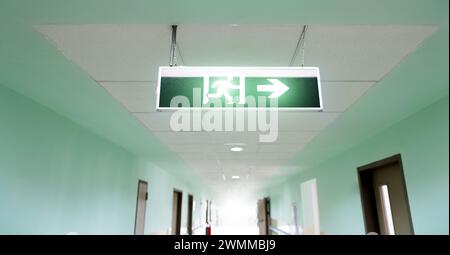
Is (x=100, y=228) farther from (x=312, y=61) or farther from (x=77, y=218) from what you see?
(x=312, y=61)

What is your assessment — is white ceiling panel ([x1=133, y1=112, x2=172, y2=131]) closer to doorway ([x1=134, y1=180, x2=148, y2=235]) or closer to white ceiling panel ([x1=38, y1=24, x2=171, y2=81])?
white ceiling panel ([x1=38, y1=24, x2=171, y2=81])

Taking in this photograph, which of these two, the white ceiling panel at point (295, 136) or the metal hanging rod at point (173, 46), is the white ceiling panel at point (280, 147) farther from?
the metal hanging rod at point (173, 46)

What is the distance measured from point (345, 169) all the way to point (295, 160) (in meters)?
1.08

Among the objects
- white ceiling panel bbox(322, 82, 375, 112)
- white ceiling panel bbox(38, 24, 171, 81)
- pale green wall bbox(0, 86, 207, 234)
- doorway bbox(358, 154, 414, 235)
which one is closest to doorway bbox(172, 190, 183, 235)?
pale green wall bbox(0, 86, 207, 234)

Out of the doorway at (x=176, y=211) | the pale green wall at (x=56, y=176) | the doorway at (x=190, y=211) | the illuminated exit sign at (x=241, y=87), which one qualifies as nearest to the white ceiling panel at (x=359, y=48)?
the illuminated exit sign at (x=241, y=87)

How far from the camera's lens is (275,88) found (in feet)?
4.31

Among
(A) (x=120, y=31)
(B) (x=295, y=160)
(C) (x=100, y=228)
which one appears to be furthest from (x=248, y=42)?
(B) (x=295, y=160)

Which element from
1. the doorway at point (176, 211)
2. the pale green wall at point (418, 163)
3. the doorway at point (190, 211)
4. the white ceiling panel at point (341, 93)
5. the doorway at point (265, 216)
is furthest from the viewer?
the doorway at point (265, 216)

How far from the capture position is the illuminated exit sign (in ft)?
4.23

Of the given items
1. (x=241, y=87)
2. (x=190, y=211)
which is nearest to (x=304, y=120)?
(x=241, y=87)

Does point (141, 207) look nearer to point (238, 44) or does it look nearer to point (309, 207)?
point (309, 207)

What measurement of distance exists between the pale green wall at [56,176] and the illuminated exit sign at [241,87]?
1.45 m

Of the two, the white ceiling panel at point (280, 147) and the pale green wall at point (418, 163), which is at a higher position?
the white ceiling panel at point (280, 147)

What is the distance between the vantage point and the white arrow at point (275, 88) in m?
1.30
